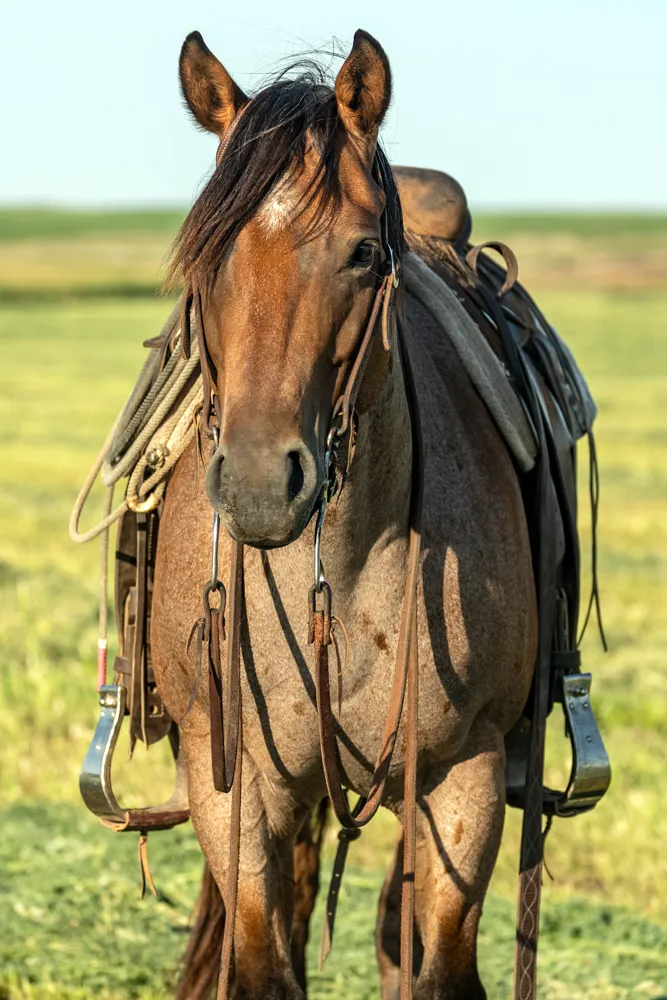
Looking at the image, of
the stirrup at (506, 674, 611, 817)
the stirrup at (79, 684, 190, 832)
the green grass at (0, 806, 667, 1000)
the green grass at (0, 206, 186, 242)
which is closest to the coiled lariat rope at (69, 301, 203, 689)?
the stirrup at (79, 684, 190, 832)

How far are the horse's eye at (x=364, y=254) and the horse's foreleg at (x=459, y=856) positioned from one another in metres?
1.21

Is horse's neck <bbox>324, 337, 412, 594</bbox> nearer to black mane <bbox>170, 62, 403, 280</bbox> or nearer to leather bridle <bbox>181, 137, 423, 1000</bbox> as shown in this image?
leather bridle <bbox>181, 137, 423, 1000</bbox>

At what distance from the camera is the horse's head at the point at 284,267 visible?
8.36 ft

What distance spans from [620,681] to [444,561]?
5.97 metres

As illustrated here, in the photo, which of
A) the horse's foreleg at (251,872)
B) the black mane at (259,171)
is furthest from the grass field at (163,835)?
the black mane at (259,171)

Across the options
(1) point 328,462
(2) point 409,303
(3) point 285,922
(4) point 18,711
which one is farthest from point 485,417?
(4) point 18,711

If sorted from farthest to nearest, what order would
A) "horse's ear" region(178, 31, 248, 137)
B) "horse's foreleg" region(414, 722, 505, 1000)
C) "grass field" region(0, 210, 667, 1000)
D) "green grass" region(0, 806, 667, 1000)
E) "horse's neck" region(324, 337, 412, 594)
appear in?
→ "grass field" region(0, 210, 667, 1000) → "green grass" region(0, 806, 667, 1000) → "horse's foreleg" region(414, 722, 505, 1000) → "horse's neck" region(324, 337, 412, 594) → "horse's ear" region(178, 31, 248, 137)

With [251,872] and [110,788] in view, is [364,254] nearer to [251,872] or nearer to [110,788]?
[251,872]

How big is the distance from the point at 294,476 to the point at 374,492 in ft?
1.98

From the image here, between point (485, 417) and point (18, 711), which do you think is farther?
point (18, 711)

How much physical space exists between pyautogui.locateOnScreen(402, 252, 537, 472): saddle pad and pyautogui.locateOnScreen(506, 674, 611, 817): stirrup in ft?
2.16

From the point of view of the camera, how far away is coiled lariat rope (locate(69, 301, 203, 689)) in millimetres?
3611

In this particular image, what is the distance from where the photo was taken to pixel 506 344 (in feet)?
13.6

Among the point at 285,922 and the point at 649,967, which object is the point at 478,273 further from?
the point at 649,967
